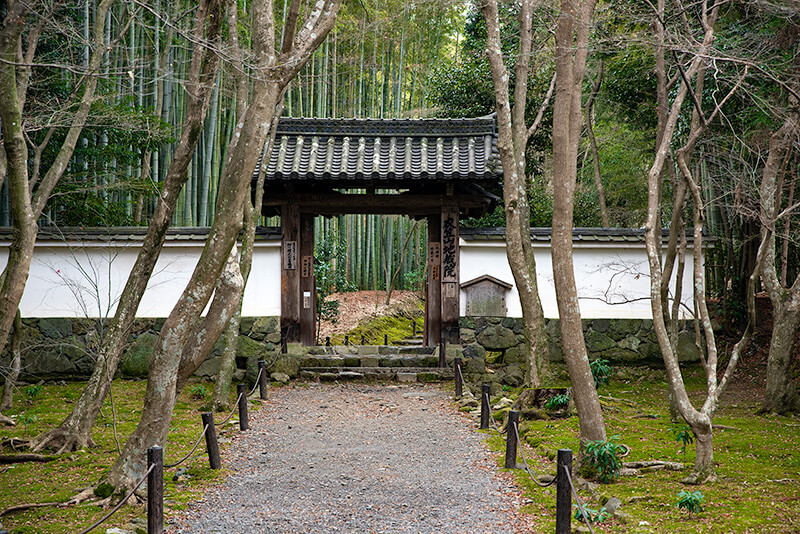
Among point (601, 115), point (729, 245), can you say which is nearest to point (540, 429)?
point (729, 245)

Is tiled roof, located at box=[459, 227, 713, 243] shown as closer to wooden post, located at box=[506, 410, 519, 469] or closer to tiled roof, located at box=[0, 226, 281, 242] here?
tiled roof, located at box=[0, 226, 281, 242]

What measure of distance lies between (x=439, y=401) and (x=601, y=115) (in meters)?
11.3

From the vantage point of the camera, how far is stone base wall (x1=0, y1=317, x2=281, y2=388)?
1005 cm

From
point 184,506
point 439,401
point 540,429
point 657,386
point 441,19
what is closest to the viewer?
point 184,506

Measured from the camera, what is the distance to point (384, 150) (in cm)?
1097

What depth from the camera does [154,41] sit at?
11.1 meters

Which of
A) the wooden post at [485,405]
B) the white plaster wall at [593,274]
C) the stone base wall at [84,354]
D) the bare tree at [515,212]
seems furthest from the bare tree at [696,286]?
the stone base wall at [84,354]

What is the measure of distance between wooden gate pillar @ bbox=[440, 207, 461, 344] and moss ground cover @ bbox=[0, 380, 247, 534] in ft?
11.5

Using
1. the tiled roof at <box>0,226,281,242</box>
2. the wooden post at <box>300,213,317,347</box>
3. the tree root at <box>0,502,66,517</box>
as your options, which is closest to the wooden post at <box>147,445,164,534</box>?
the tree root at <box>0,502,66,517</box>

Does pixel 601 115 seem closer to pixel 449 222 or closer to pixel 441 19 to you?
pixel 441 19

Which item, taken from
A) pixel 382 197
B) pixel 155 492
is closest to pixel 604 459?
pixel 155 492

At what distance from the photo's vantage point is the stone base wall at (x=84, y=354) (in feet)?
33.0

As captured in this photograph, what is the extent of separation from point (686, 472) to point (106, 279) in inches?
343

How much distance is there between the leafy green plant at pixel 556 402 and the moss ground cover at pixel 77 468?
3.56 metres
